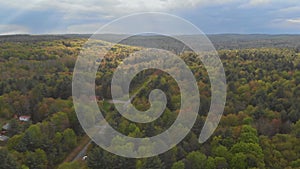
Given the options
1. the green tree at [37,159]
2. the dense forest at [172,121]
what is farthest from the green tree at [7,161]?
the green tree at [37,159]

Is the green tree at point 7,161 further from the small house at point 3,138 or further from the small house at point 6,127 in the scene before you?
the small house at point 6,127

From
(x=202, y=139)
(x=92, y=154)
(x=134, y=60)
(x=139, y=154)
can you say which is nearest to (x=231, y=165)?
(x=202, y=139)

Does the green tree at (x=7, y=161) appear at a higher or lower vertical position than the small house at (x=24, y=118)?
higher

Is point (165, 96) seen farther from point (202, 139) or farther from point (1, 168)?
point (1, 168)

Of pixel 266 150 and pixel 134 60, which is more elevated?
pixel 134 60

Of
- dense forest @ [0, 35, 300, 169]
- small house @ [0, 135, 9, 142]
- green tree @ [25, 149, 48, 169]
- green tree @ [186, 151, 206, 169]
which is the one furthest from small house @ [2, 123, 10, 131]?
green tree @ [186, 151, 206, 169]

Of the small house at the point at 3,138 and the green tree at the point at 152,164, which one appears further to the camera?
the small house at the point at 3,138

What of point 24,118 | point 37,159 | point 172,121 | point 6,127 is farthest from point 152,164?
point 24,118

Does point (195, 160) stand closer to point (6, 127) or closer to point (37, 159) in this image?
point (37, 159)

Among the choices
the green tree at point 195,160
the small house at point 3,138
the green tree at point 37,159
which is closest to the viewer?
the green tree at point 195,160
